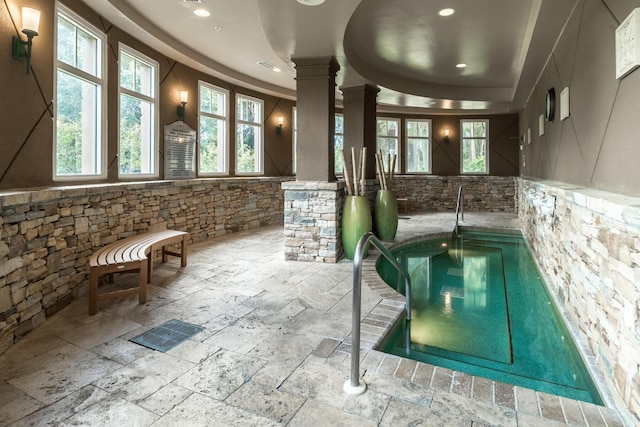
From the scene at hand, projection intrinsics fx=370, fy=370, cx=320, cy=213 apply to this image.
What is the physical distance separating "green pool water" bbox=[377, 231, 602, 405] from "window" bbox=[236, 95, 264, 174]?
4.08 metres

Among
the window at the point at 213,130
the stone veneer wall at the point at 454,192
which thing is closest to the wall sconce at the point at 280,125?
the window at the point at 213,130

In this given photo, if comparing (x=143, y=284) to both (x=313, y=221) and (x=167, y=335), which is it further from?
(x=313, y=221)

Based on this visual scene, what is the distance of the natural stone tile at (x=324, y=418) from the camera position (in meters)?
1.76

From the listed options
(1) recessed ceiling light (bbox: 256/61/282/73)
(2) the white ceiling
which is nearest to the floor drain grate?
(2) the white ceiling

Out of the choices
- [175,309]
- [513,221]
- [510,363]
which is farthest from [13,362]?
[513,221]

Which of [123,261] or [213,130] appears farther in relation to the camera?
[213,130]

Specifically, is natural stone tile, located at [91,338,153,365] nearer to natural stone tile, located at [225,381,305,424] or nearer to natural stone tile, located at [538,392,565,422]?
natural stone tile, located at [225,381,305,424]

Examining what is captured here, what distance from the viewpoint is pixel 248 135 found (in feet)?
26.0

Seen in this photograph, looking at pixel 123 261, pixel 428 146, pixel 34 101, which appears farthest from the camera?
pixel 428 146

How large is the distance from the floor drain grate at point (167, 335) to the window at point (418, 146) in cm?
943

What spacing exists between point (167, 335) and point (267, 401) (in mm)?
1147

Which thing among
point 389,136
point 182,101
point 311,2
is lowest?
point 182,101

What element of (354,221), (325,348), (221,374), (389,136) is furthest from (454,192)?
(221,374)

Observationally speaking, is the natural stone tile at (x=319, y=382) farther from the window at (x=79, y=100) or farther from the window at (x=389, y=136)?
the window at (x=389, y=136)
